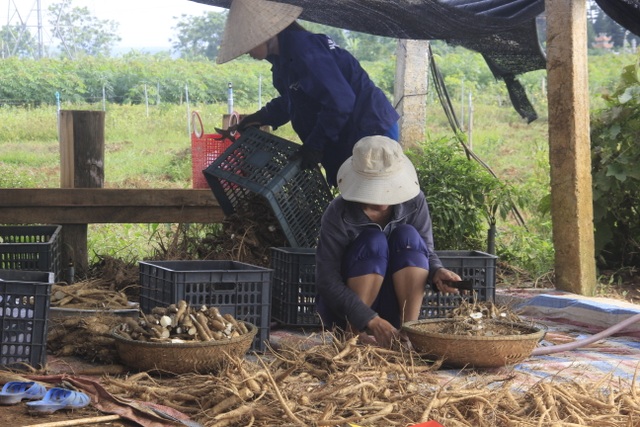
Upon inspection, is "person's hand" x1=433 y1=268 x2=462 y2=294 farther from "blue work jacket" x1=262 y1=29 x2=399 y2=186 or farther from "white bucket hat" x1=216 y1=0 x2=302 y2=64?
"white bucket hat" x1=216 y1=0 x2=302 y2=64

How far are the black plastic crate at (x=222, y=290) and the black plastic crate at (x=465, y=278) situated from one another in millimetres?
872

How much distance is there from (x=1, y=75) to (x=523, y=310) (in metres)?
Answer: 16.0

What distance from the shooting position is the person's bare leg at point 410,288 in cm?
365

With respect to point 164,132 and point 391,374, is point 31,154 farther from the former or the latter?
point 391,374

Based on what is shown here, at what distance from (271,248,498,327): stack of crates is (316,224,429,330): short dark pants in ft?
1.49

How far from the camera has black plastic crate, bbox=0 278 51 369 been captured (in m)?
3.20

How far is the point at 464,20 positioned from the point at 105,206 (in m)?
2.53

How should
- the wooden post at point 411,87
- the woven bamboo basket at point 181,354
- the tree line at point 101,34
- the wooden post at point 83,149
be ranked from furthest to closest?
1. the tree line at point 101,34
2. the wooden post at point 411,87
3. the wooden post at point 83,149
4. the woven bamboo basket at point 181,354

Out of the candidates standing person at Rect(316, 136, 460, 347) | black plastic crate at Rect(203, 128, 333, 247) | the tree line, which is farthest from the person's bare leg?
the tree line

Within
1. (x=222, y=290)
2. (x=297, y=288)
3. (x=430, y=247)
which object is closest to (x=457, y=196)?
(x=297, y=288)

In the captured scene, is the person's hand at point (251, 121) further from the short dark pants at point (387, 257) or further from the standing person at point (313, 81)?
the short dark pants at point (387, 257)

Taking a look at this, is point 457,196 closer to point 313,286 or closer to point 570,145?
point 570,145

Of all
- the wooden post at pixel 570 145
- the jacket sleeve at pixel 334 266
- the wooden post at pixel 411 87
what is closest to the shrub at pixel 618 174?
the wooden post at pixel 570 145

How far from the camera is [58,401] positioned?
2822 mm
